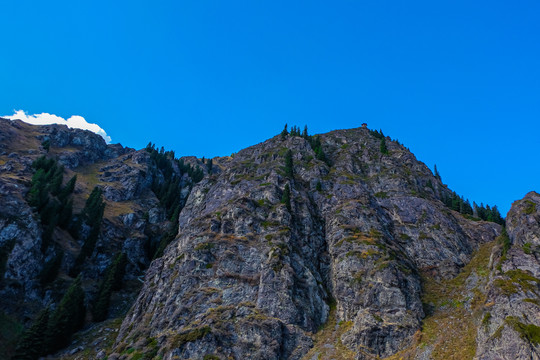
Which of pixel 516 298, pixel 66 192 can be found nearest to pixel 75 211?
pixel 66 192

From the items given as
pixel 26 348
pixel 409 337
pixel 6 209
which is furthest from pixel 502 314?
pixel 6 209

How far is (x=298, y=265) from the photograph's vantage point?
6638 centimetres

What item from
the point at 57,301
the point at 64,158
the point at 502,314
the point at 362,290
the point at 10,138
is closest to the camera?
the point at 502,314

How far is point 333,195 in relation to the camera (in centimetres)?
9444

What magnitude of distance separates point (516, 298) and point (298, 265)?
37049 mm

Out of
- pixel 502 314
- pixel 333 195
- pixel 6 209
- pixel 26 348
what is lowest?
pixel 26 348

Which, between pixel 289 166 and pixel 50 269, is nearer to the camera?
pixel 50 269

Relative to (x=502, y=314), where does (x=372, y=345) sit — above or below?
below

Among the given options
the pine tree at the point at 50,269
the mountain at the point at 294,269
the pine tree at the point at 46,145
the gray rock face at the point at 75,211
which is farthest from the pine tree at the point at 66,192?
the pine tree at the point at 46,145

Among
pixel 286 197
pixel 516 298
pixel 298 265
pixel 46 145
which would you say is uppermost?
pixel 46 145

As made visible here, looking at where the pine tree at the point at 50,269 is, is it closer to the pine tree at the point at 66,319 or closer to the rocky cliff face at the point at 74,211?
the rocky cliff face at the point at 74,211

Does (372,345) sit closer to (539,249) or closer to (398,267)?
(398,267)

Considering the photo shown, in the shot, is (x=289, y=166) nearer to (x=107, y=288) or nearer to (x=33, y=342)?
(x=107, y=288)

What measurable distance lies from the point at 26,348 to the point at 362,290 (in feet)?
199
